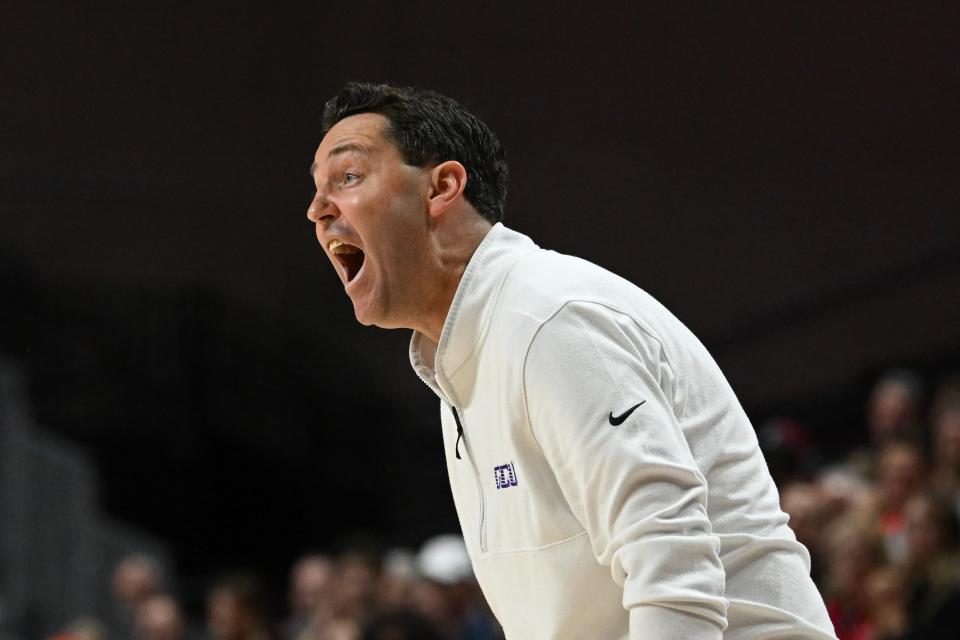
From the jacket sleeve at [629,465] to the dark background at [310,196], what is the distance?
6535 mm

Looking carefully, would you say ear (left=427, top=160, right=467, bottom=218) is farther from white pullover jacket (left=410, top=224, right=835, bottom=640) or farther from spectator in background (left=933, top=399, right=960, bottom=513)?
spectator in background (left=933, top=399, right=960, bottom=513)

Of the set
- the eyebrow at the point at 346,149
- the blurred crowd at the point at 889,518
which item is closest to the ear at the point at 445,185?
the eyebrow at the point at 346,149

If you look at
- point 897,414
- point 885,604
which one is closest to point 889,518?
point 885,604

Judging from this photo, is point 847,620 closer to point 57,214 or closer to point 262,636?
→ point 262,636

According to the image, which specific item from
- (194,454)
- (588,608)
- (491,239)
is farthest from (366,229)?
(194,454)

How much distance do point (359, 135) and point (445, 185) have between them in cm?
14

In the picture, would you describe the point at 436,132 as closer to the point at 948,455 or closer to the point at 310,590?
the point at 948,455

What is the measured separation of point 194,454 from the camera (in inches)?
403

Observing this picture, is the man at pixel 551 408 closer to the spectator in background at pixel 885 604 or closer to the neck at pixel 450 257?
the neck at pixel 450 257

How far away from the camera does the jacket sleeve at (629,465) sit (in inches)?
66.1

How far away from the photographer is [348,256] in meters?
2.18

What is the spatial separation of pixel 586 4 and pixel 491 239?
800 centimetres

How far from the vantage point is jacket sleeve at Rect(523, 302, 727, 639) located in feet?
5.51

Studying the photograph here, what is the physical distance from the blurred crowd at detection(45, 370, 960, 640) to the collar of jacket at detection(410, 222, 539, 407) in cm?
263
